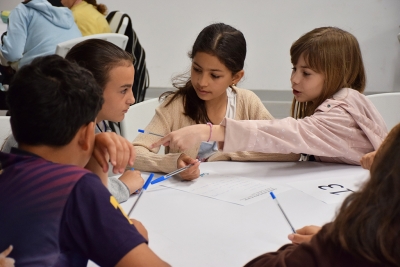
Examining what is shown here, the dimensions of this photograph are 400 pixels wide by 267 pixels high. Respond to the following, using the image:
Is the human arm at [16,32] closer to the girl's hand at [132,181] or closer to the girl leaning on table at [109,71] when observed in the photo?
the girl leaning on table at [109,71]

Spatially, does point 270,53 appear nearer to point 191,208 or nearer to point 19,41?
point 19,41

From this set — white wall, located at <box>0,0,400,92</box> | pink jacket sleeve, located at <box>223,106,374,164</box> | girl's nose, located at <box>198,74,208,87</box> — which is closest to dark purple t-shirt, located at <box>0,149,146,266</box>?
pink jacket sleeve, located at <box>223,106,374,164</box>

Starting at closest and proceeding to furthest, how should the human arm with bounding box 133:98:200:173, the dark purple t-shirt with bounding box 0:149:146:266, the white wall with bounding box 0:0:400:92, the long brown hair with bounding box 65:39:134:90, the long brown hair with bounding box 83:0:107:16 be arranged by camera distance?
the dark purple t-shirt with bounding box 0:149:146:266, the long brown hair with bounding box 65:39:134:90, the human arm with bounding box 133:98:200:173, the long brown hair with bounding box 83:0:107:16, the white wall with bounding box 0:0:400:92

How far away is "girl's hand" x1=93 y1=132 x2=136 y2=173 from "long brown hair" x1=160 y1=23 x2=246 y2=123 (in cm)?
83

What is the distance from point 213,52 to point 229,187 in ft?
1.99

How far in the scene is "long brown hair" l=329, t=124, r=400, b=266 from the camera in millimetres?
636

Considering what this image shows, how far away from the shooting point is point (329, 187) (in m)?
1.47

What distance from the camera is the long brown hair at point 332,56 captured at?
69.3 inches

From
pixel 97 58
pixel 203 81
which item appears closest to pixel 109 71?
pixel 97 58

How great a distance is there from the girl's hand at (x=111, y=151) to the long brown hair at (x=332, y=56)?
900 millimetres

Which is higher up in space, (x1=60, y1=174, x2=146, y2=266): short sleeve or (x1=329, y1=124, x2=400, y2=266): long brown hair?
(x1=329, y1=124, x2=400, y2=266): long brown hair

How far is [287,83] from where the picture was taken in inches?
163

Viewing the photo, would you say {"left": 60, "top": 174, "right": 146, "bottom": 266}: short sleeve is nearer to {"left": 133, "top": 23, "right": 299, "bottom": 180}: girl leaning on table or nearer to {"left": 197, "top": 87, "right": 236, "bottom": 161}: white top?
{"left": 133, "top": 23, "right": 299, "bottom": 180}: girl leaning on table

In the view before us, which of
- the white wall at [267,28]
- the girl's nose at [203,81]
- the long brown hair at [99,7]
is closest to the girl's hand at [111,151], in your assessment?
the girl's nose at [203,81]
